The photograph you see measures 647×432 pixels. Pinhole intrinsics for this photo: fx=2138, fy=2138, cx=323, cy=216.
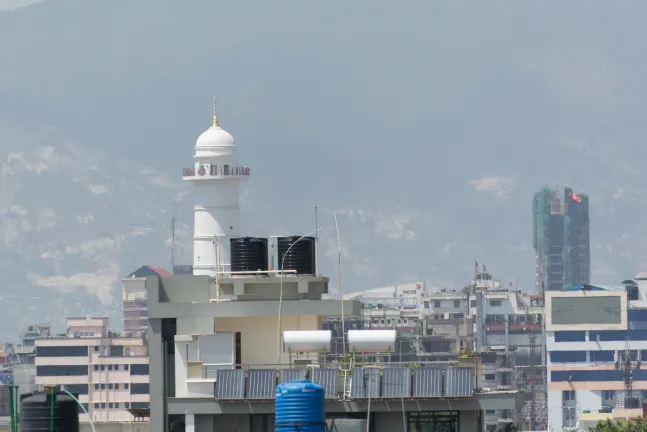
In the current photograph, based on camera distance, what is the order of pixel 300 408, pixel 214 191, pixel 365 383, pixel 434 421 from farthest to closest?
→ pixel 214 191 < pixel 434 421 < pixel 365 383 < pixel 300 408

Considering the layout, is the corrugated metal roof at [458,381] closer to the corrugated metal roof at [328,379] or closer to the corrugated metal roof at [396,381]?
the corrugated metal roof at [396,381]

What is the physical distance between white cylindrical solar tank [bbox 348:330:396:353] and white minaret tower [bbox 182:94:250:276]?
80516 millimetres

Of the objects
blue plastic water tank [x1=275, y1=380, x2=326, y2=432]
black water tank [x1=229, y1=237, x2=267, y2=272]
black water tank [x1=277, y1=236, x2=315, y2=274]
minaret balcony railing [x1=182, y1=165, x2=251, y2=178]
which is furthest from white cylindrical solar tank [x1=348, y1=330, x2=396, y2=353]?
minaret balcony railing [x1=182, y1=165, x2=251, y2=178]

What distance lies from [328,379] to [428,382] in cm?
145

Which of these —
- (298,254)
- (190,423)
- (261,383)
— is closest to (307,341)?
(261,383)

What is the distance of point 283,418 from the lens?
2419 centimetres

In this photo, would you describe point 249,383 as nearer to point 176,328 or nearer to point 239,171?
point 176,328

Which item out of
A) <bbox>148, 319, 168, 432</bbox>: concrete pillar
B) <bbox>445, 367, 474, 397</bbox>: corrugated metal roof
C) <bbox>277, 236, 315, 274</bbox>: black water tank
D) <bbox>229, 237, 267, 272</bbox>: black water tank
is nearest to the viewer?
<bbox>445, 367, 474, 397</bbox>: corrugated metal roof

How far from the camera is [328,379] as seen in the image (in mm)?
30984

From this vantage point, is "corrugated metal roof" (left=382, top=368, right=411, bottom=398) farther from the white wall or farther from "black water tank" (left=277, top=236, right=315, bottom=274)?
"black water tank" (left=277, top=236, right=315, bottom=274)

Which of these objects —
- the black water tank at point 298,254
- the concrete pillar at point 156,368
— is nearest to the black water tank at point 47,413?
the concrete pillar at point 156,368

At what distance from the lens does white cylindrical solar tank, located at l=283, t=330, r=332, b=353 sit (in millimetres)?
31406

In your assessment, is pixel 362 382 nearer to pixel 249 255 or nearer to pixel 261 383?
pixel 261 383

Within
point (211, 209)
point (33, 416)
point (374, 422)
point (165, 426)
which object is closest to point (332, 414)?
point (374, 422)
